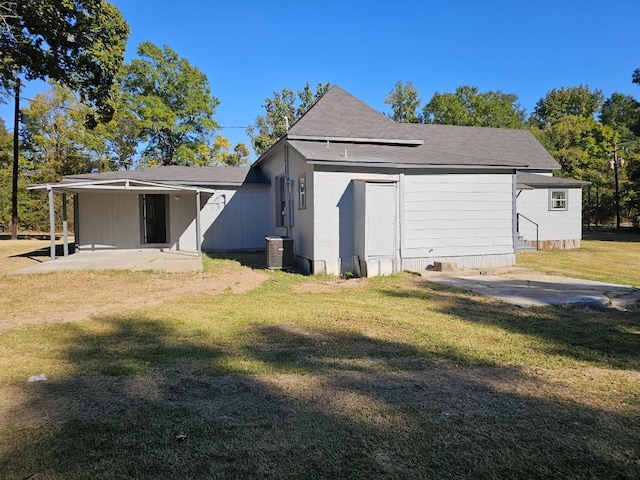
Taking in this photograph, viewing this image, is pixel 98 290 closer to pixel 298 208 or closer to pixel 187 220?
pixel 298 208

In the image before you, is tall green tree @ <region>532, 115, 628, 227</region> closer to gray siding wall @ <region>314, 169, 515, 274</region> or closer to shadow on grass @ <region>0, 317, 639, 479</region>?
gray siding wall @ <region>314, 169, 515, 274</region>

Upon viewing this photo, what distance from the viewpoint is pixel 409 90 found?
40.6 metres

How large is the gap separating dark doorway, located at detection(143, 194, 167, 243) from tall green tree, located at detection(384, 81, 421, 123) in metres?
30.0

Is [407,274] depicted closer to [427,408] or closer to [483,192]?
[483,192]

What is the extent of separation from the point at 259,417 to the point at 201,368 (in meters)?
1.21

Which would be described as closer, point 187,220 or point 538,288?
point 538,288

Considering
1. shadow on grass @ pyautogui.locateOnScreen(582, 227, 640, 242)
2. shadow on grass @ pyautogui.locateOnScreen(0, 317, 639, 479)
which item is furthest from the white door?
shadow on grass @ pyautogui.locateOnScreen(582, 227, 640, 242)

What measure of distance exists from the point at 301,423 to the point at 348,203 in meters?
7.56

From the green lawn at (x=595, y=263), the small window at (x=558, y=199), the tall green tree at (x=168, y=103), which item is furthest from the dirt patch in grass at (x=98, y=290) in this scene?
the tall green tree at (x=168, y=103)

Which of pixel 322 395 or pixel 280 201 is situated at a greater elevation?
pixel 280 201

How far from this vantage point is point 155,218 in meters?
15.2

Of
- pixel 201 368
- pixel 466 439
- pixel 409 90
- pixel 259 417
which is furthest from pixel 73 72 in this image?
pixel 409 90

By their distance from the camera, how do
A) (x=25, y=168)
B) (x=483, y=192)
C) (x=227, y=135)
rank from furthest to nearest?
(x=227, y=135)
(x=25, y=168)
(x=483, y=192)

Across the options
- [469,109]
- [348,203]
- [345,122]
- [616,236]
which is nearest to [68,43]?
[345,122]
